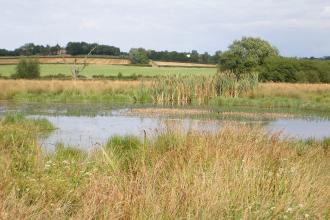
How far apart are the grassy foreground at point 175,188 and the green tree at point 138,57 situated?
80575 mm

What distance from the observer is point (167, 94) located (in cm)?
3375

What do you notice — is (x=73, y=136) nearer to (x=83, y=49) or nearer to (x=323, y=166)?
(x=323, y=166)

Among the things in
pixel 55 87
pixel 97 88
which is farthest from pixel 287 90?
pixel 55 87

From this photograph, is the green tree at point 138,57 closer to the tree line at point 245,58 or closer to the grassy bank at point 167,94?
the tree line at point 245,58

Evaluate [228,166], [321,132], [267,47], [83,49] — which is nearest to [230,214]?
[228,166]

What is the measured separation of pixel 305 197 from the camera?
581 cm

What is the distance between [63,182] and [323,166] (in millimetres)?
4446

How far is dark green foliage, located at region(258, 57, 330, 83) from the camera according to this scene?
190ft

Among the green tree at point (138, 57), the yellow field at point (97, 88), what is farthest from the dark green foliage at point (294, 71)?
the green tree at point (138, 57)

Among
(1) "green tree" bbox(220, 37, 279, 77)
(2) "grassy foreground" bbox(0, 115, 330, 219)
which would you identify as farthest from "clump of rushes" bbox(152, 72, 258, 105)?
(1) "green tree" bbox(220, 37, 279, 77)

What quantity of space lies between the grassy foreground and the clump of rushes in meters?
25.6

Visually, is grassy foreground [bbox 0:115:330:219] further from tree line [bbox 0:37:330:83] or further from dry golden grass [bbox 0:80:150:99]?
tree line [bbox 0:37:330:83]

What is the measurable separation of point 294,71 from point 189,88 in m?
27.5

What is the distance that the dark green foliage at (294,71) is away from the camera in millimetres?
57906
